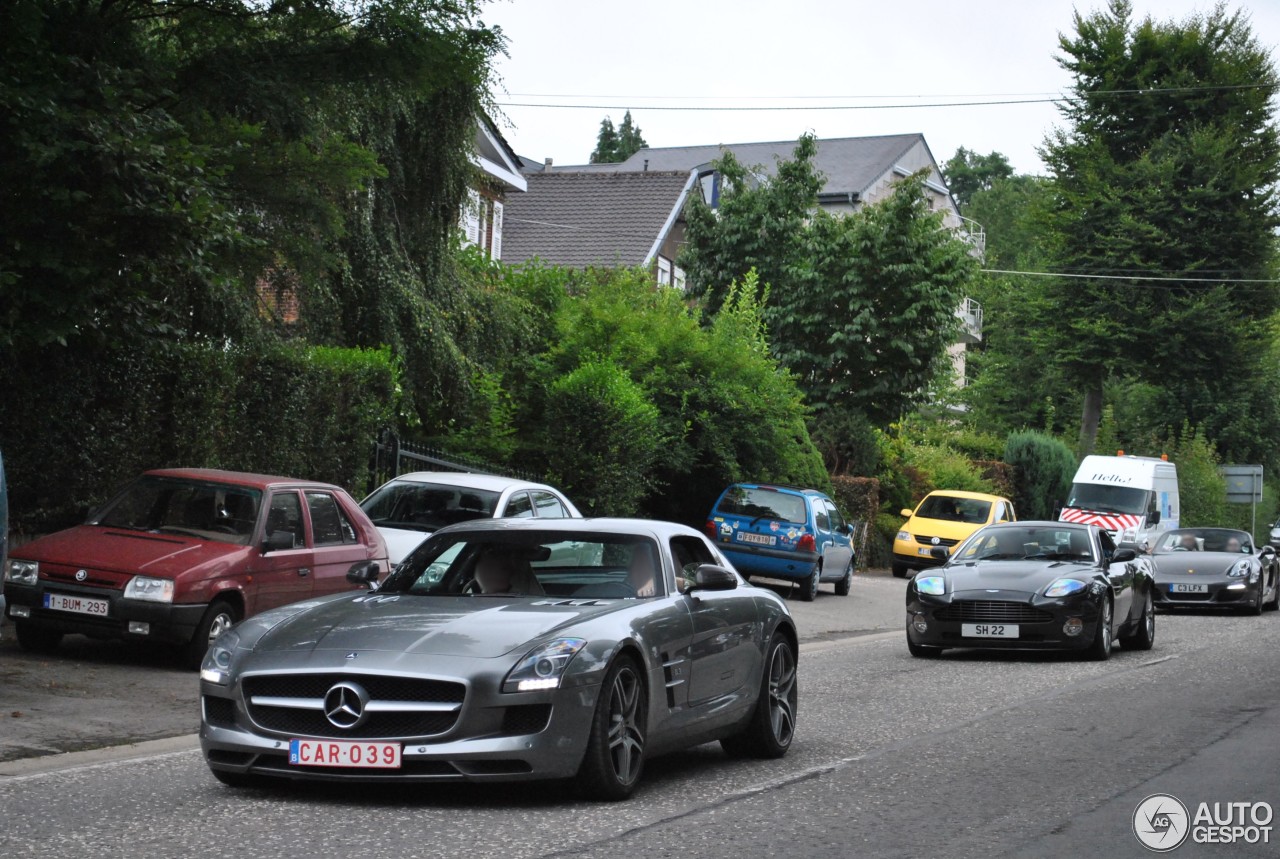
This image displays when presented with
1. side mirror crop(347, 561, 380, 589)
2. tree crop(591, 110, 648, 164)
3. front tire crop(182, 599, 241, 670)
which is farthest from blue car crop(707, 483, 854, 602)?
tree crop(591, 110, 648, 164)

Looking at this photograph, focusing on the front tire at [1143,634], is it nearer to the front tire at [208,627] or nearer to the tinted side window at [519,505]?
the tinted side window at [519,505]

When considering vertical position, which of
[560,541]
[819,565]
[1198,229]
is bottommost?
[819,565]

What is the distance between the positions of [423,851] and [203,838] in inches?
35.0

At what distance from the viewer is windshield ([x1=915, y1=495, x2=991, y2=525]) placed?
1403 inches

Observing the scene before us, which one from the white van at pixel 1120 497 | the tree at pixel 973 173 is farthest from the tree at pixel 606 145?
the white van at pixel 1120 497

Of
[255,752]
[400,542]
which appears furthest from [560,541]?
[400,542]

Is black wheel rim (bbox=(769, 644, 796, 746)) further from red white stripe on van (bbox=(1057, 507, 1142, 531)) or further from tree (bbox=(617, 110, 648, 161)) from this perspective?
tree (bbox=(617, 110, 648, 161))

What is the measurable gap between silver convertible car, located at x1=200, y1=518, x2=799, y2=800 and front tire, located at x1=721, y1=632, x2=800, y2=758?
293 mm

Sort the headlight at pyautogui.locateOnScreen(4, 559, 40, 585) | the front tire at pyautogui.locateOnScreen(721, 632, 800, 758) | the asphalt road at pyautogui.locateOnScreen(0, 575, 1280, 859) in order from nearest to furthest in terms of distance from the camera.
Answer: the asphalt road at pyautogui.locateOnScreen(0, 575, 1280, 859) < the front tire at pyautogui.locateOnScreen(721, 632, 800, 758) < the headlight at pyautogui.locateOnScreen(4, 559, 40, 585)

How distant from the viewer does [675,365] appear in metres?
28.1

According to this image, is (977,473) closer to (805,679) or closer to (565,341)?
(565,341)

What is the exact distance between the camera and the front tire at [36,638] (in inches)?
512

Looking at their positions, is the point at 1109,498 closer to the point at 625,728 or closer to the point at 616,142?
the point at 625,728

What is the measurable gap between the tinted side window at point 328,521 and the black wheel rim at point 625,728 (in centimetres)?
687
